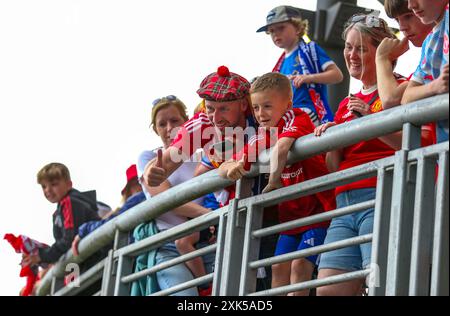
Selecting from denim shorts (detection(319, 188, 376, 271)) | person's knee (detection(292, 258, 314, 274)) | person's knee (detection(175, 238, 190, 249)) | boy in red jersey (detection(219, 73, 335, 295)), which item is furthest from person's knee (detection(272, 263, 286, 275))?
person's knee (detection(175, 238, 190, 249))

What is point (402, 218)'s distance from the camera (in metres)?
4.37

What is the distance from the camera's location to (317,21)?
8.34 metres

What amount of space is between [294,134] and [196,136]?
→ 1.21m

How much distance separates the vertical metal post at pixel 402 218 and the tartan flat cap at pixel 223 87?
1.80 metres

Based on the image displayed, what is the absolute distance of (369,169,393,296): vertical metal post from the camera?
445cm

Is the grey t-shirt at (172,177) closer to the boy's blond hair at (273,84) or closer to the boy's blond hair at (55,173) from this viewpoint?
the boy's blond hair at (273,84)

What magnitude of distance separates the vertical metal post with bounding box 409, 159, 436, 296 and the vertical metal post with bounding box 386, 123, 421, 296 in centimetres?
7

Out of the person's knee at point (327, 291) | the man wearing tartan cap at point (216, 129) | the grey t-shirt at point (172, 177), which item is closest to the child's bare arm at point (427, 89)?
the person's knee at point (327, 291)

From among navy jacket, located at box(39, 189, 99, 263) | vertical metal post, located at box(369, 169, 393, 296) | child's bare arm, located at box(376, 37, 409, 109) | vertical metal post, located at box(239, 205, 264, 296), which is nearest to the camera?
vertical metal post, located at box(369, 169, 393, 296)

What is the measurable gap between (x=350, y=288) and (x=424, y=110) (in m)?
1.03

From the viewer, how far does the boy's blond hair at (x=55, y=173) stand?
883cm

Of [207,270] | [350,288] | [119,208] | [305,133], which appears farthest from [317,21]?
[350,288]

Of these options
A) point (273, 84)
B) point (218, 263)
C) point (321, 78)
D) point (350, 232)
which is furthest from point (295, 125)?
point (321, 78)

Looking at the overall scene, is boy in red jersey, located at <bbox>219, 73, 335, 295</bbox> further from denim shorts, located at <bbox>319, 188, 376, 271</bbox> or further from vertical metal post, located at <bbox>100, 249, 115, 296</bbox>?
vertical metal post, located at <bbox>100, 249, 115, 296</bbox>
